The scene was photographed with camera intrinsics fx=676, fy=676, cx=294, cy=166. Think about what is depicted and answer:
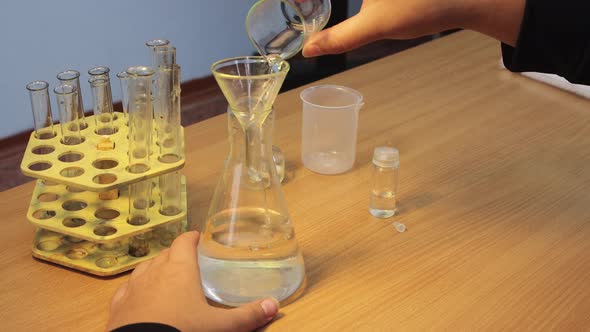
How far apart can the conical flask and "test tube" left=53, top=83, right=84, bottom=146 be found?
0.28 metres

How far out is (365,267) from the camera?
36.9 inches

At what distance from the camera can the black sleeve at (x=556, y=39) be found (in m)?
0.93

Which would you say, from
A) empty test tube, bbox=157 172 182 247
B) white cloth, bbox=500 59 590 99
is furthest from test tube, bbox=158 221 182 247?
white cloth, bbox=500 59 590 99

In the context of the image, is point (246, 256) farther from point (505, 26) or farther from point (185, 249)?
point (505, 26)

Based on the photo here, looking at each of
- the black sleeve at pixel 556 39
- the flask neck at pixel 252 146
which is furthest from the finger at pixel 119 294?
the black sleeve at pixel 556 39

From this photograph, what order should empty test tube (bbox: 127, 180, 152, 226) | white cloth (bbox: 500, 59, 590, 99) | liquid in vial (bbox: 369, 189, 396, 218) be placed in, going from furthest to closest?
white cloth (bbox: 500, 59, 590, 99) → liquid in vial (bbox: 369, 189, 396, 218) → empty test tube (bbox: 127, 180, 152, 226)

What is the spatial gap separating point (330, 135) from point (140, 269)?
0.44m

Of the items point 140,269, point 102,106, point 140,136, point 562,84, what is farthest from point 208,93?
point 140,269

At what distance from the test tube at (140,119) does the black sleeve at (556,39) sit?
0.53 m

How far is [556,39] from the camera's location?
941 mm

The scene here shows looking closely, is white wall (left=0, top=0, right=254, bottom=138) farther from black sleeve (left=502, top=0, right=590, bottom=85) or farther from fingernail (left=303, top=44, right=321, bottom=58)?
black sleeve (left=502, top=0, right=590, bottom=85)

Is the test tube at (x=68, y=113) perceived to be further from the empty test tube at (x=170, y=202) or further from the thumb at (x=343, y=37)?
the thumb at (x=343, y=37)

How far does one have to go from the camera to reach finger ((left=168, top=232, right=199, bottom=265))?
857 millimetres

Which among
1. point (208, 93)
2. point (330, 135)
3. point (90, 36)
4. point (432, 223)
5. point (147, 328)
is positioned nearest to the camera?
point (147, 328)
